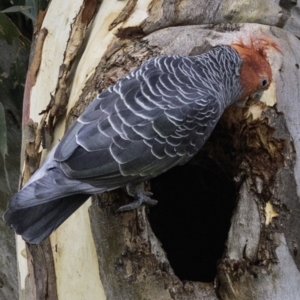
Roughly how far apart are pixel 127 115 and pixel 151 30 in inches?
14.3

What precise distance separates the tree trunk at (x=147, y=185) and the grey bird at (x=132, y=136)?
0.28 ft

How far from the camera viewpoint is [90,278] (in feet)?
3.91

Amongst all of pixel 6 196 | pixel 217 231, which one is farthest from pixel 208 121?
pixel 6 196

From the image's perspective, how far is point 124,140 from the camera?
1112mm

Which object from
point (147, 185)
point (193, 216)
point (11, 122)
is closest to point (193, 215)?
point (193, 216)

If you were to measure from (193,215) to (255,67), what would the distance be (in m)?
0.55

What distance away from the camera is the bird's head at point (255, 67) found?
1303 millimetres

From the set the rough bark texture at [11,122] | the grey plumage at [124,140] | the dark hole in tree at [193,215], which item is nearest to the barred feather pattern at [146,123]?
the grey plumage at [124,140]

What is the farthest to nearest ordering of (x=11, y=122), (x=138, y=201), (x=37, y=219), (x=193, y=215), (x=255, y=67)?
1. (x=11, y=122)
2. (x=193, y=215)
3. (x=255, y=67)
4. (x=138, y=201)
5. (x=37, y=219)

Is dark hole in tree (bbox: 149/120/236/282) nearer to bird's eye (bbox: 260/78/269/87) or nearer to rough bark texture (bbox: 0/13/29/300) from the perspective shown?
bird's eye (bbox: 260/78/269/87)

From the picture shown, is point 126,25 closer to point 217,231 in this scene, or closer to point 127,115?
point 127,115

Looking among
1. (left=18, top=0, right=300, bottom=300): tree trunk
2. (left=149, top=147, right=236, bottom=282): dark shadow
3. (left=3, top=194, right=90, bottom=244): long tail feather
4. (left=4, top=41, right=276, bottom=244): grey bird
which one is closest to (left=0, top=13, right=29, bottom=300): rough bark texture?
(left=18, top=0, right=300, bottom=300): tree trunk

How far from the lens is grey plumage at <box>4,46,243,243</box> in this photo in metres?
1.08

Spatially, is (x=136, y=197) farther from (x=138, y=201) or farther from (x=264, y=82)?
(x=264, y=82)
